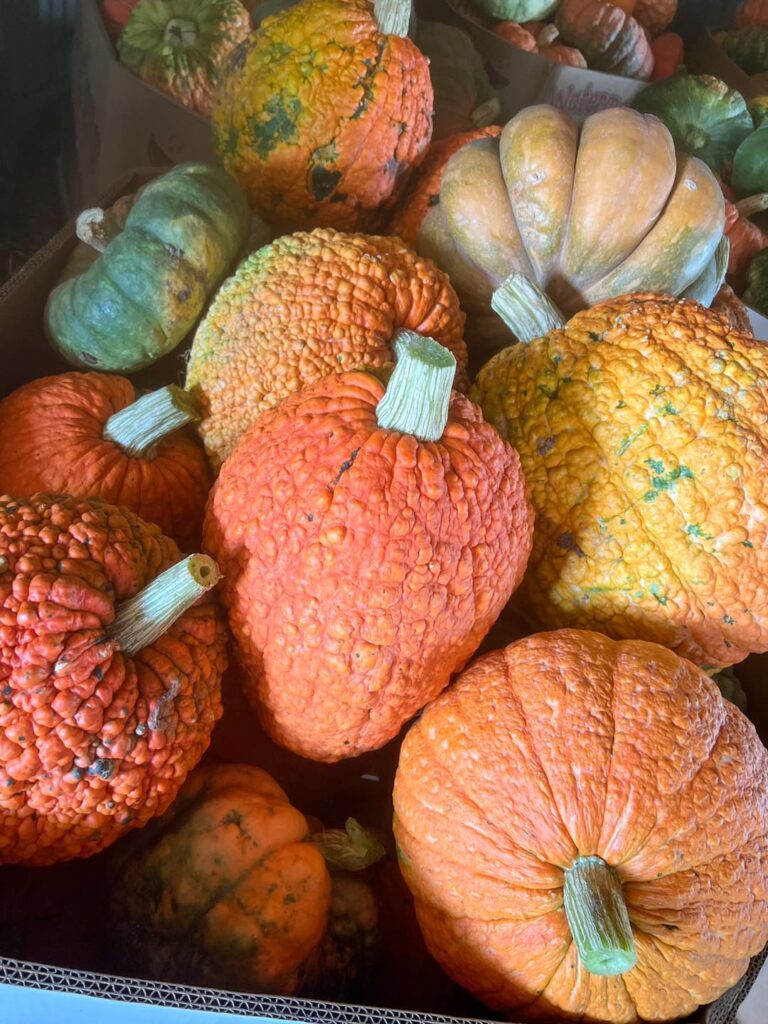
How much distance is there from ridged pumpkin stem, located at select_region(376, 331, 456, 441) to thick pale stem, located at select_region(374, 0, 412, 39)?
95cm

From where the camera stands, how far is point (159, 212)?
56.4 inches

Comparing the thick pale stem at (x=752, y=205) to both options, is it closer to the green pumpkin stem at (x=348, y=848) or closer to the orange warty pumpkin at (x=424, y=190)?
the orange warty pumpkin at (x=424, y=190)

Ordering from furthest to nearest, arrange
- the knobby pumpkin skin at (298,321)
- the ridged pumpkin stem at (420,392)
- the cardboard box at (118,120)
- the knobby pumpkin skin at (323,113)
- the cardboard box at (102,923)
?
1. the cardboard box at (118,120)
2. the knobby pumpkin skin at (323,113)
3. the knobby pumpkin skin at (298,321)
4. the ridged pumpkin stem at (420,392)
5. the cardboard box at (102,923)

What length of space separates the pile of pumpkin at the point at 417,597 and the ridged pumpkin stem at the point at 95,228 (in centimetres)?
3

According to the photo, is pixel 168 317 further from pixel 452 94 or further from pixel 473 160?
pixel 452 94

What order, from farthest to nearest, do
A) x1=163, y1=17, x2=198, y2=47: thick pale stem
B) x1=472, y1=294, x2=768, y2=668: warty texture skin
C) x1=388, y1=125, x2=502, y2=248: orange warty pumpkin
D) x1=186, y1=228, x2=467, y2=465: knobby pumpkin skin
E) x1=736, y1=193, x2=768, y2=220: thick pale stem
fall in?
x1=736, y1=193, x2=768, y2=220: thick pale stem < x1=163, y1=17, x2=198, y2=47: thick pale stem < x1=388, y1=125, x2=502, y2=248: orange warty pumpkin < x1=186, y1=228, x2=467, y2=465: knobby pumpkin skin < x1=472, y1=294, x2=768, y2=668: warty texture skin

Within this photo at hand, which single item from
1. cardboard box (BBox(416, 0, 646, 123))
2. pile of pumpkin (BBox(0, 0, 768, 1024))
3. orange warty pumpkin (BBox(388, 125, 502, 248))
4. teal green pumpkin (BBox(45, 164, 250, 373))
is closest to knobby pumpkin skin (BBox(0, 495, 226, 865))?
pile of pumpkin (BBox(0, 0, 768, 1024))

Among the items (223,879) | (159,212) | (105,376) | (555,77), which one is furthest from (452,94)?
(223,879)

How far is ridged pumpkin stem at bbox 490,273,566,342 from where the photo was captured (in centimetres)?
136

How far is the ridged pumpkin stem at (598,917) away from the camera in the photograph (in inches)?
33.8

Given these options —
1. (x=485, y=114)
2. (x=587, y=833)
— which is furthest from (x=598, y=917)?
(x=485, y=114)

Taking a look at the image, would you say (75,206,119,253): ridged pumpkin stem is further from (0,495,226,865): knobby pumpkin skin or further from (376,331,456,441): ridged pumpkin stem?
(376,331,456,441): ridged pumpkin stem

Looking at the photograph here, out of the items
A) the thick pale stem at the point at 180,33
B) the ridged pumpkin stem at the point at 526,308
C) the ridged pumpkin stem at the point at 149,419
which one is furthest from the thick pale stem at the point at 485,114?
the ridged pumpkin stem at the point at 149,419

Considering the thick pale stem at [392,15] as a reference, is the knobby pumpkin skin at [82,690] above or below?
below
